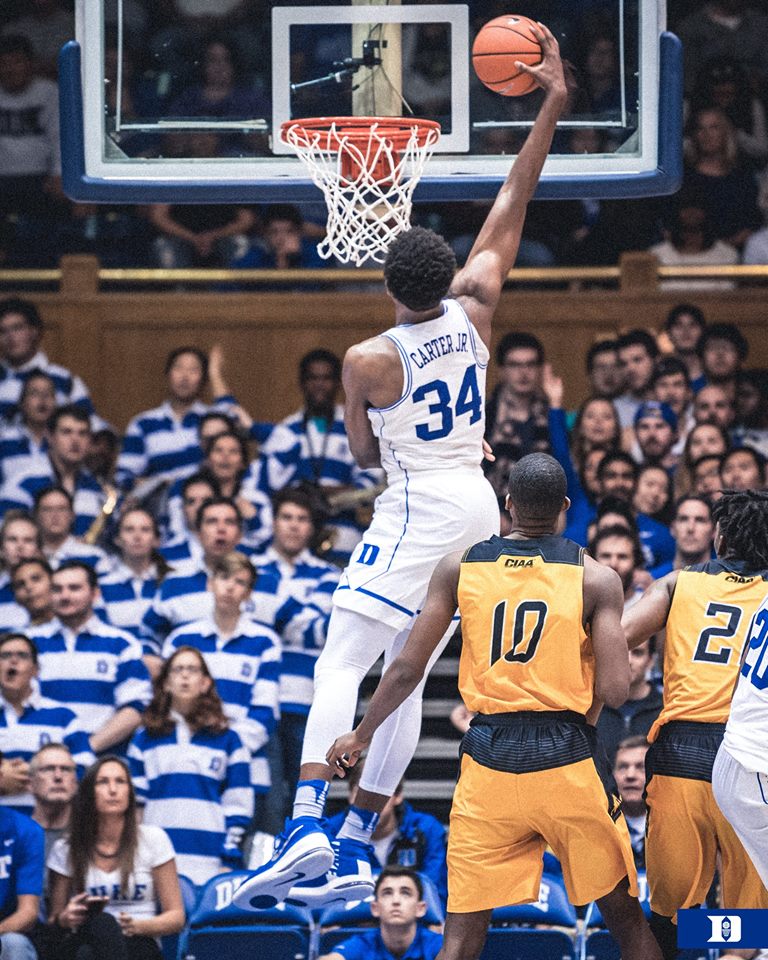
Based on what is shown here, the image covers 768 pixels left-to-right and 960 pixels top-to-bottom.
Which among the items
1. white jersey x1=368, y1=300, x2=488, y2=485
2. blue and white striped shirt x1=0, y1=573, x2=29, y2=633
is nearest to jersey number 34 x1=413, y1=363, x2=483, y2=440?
white jersey x1=368, y1=300, x2=488, y2=485

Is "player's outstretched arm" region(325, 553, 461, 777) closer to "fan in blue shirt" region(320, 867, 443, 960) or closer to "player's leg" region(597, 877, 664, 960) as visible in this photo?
"player's leg" region(597, 877, 664, 960)

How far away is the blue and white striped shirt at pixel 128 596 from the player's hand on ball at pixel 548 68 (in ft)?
14.0

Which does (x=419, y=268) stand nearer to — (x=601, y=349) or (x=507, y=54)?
(x=507, y=54)

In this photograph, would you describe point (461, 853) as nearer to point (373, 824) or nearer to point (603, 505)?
point (373, 824)

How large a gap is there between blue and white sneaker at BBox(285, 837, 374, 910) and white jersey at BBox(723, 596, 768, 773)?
1366 millimetres

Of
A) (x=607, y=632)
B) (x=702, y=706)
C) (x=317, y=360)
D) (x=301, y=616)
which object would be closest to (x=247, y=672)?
(x=301, y=616)

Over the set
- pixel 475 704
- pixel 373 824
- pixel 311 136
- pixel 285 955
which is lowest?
pixel 285 955

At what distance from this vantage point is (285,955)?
7.76 metres

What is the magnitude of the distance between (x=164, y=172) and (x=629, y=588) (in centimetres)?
336

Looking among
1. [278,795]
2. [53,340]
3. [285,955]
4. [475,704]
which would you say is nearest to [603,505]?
[278,795]

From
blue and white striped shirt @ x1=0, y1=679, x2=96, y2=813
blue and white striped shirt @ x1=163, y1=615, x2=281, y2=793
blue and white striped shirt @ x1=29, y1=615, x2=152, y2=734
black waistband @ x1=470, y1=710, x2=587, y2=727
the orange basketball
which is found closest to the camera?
black waistband @ x1=470, y1=710, x2=587, y2=727

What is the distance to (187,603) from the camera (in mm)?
9477

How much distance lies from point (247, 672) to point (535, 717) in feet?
11.6

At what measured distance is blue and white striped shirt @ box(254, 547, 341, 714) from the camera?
911 cm
